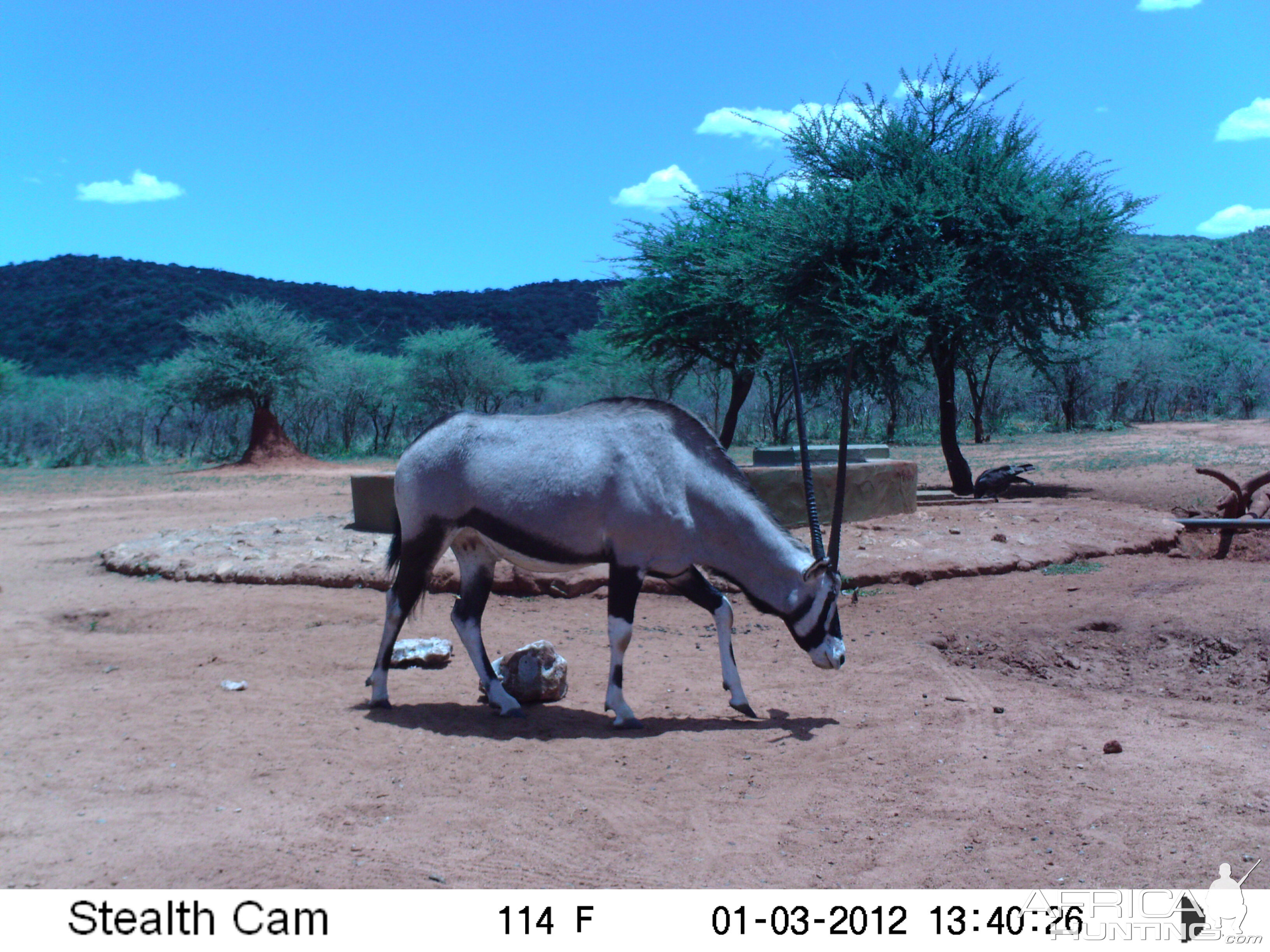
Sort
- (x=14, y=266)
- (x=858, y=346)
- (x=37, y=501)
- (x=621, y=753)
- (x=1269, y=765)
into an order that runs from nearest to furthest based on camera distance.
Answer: (x=1269, y=765), (x=621, y=753), (x=858, y=346), (x=37, y=501), (x=14, y=266)

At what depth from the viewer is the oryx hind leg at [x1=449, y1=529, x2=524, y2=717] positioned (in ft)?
18.2

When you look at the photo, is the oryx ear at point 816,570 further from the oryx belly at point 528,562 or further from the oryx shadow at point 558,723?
the oryx belly at point 528,562

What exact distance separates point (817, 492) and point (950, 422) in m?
6.09

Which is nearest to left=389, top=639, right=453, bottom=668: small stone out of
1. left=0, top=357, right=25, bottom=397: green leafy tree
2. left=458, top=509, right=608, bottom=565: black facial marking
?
left=458, top=509, right=608, bottom=565: black facial marking

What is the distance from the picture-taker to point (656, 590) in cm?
904

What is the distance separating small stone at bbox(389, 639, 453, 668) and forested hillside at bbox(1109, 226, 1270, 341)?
167 ft

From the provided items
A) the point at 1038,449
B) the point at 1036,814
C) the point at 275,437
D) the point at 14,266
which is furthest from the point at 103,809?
the point at 14,266

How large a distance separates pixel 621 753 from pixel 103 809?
228cm

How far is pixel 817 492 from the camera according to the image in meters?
10.4

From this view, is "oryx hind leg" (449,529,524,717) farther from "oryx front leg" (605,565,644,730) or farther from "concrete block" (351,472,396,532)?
"concrete block" (351,472,396,532)

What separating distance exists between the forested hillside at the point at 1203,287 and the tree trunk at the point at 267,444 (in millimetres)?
41151

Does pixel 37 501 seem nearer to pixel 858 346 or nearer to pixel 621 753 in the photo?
pixel 858 346

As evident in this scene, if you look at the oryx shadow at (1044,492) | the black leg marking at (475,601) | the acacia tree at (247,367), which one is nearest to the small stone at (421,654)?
the black leg marking at (475,601)

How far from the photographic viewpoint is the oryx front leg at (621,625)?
5.24m
